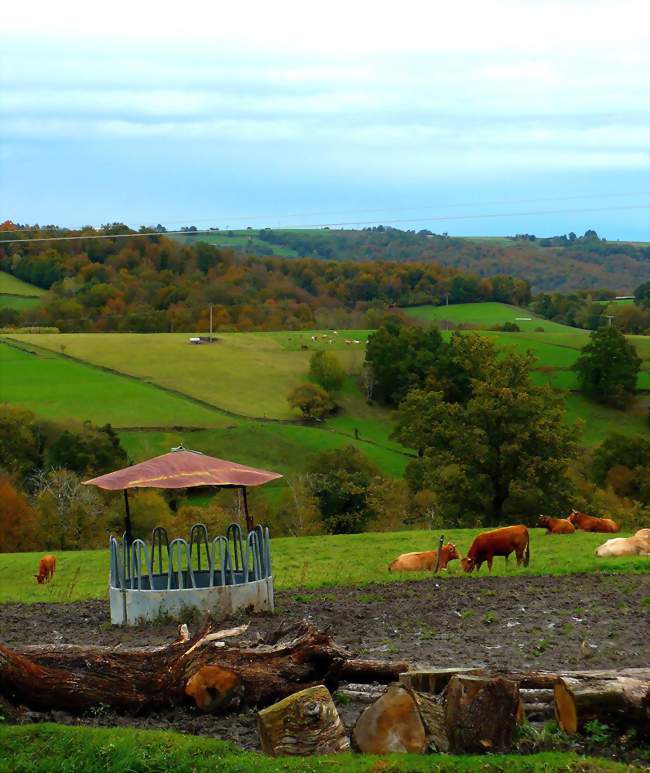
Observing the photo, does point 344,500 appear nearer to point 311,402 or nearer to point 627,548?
point 627,548

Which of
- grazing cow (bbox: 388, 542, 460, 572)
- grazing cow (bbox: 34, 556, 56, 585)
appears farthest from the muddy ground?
grazing cow (bbox: 34, 556, 56, 585)

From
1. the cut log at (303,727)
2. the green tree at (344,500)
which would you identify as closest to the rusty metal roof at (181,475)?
the cut log at (303,727)

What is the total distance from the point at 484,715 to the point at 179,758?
2.86 m

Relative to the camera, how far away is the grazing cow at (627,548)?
87.4ft

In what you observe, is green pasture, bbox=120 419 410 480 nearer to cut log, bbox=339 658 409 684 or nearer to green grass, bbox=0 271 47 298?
cut log, bbox=339 658 409 684

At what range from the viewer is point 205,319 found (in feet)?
428

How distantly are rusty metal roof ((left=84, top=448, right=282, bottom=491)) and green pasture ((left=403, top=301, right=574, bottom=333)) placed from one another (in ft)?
367

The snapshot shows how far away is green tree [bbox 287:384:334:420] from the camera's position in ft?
298

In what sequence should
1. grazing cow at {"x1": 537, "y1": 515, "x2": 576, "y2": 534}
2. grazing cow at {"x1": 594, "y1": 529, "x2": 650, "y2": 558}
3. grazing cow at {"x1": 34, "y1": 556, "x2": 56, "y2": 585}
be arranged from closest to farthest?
grazing cow at {"x1": 594, "y1": 529, "x2": 650, "y2": 558} → grazing cow at {"x1": 34, "y1": 556, "x2": 56, "y2": 585} → grazing cow at {"x1": 537, "y1": 515, "x2": 576, "y2": 534}

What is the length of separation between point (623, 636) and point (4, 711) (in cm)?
858

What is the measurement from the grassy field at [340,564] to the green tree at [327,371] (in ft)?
204

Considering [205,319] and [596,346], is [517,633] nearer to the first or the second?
[596,346]

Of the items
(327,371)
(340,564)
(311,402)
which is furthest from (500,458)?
(327,371)

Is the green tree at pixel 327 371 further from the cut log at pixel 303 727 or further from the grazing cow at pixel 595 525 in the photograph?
the cut log at pixel 303 727
